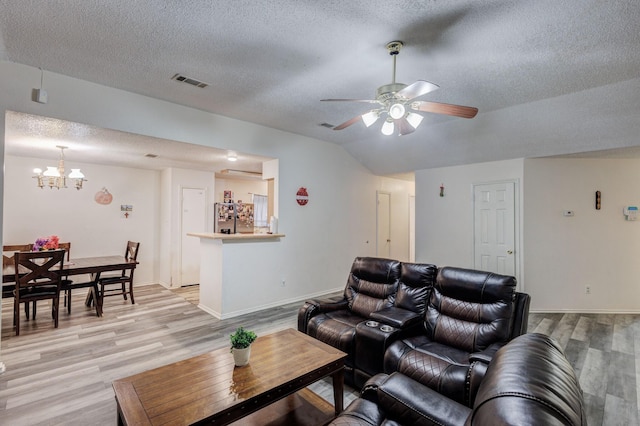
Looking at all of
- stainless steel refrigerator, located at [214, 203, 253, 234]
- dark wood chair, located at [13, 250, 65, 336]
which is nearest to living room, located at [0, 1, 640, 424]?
stainless steel refrigerator, located at [214, 203, 253, 234]

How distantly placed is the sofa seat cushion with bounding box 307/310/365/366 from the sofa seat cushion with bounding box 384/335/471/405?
1.29ft

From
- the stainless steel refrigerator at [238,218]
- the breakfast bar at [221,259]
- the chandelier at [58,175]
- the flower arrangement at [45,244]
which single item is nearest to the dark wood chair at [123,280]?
the flower arrangement at [45,244]

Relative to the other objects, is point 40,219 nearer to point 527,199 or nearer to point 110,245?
point 110,245

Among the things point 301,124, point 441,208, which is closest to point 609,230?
point 441,208

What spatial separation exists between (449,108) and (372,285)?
75.1 inches

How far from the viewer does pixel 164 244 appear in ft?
21.0

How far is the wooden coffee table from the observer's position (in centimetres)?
158

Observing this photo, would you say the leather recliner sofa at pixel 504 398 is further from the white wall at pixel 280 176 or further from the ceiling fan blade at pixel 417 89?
the white wall at pixel 280 176

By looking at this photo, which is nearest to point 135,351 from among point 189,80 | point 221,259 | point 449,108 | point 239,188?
point 221,259

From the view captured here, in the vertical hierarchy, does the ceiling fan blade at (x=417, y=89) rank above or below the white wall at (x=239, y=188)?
above

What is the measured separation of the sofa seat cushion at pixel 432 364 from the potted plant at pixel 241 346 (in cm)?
106

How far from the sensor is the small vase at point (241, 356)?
2.03 meters

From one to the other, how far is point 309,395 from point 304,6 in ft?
9.61

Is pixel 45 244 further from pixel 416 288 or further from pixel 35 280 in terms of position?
pixel 416 288
